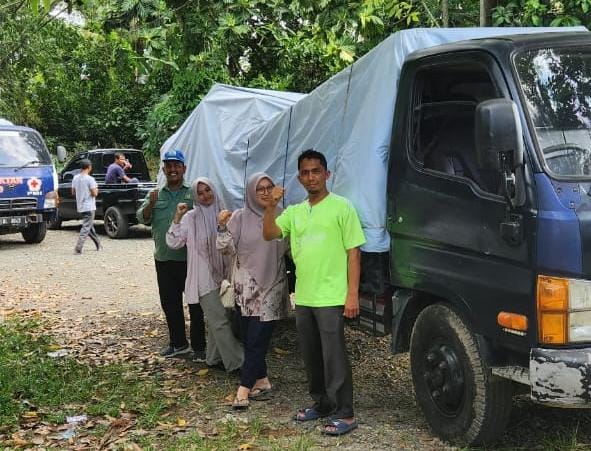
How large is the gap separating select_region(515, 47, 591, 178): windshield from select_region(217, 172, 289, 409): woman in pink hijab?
1.94m

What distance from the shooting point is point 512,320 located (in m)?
3.52

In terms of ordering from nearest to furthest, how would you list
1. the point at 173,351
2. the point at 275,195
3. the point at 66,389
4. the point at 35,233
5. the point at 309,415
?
the point at 275,195 → the point at 309,415 → the point at 66,389 → the point at 173,351 → the point at 35,233

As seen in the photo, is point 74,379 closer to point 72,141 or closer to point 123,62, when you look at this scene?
point 123,62

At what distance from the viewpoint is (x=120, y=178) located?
15492mm

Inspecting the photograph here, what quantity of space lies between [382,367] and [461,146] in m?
2.37

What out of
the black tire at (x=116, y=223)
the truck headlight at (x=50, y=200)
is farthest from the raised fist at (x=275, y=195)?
the black tire at (x=116, y=223)

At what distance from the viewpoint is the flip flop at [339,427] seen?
4391mm

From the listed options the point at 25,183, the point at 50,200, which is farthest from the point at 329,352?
the point at 50,200

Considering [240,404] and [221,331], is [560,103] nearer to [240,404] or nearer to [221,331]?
[240,404]

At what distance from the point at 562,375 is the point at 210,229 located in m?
3.11

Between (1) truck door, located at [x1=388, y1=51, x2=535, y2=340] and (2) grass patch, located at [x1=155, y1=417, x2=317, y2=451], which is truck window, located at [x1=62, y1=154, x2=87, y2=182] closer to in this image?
(2) grass patch, located at [x1=155, y1=417, x2=317, y2=451]

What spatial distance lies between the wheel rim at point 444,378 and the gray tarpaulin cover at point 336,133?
0.72 metres

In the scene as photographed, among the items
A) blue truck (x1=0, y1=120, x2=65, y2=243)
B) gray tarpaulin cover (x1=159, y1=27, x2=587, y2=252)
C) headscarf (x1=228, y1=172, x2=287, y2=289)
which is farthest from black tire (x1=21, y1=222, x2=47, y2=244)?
headscarf (x1=228, y1=172, x2=287, y2=289)

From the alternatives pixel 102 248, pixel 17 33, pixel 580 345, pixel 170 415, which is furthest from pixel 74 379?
pixel 17 33
